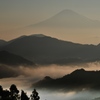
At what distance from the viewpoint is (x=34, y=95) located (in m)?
115

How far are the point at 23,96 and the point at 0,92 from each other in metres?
7.98

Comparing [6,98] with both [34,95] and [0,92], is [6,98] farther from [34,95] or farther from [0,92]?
[34,95]

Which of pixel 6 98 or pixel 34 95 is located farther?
pixel 34 95

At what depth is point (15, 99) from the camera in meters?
108

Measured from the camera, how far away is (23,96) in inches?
4272

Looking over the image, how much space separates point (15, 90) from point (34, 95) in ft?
25.5

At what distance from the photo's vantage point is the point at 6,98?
106125 mm

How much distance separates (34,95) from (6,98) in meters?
12.3

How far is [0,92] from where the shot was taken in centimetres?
10975

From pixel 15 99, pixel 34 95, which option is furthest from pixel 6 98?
pixel 34 95

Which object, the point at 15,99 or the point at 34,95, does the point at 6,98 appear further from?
the point at 34,95

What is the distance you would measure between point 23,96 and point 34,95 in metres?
7.16

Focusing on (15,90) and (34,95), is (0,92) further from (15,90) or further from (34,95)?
(34,95)

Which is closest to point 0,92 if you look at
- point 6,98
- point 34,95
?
point 6,98
